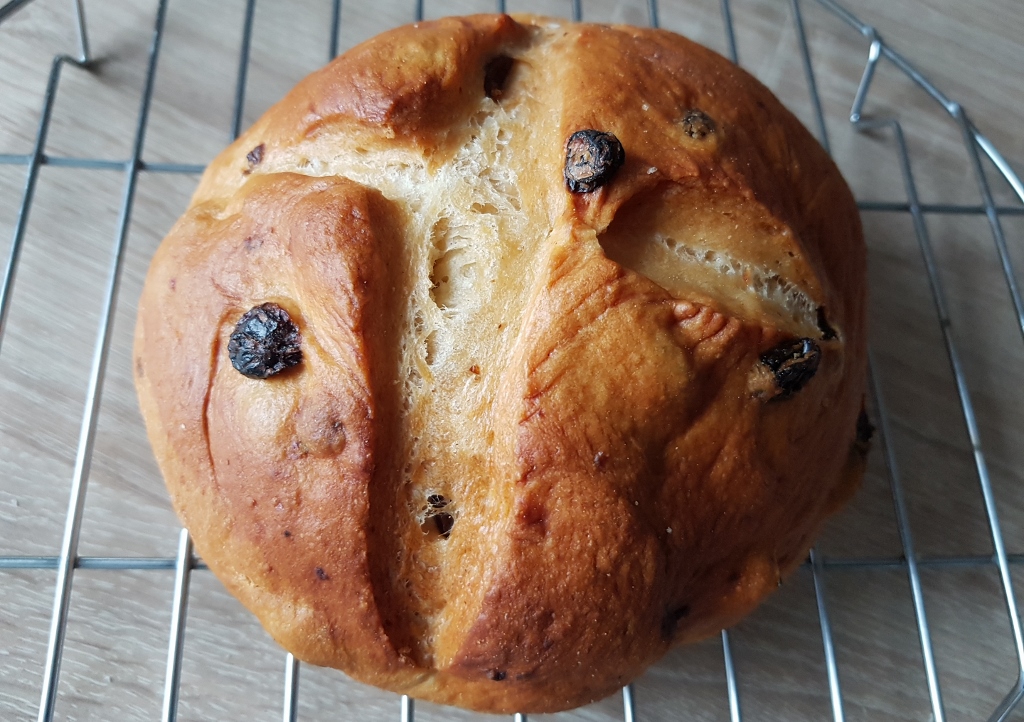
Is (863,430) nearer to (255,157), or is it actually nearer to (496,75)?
(496,75)

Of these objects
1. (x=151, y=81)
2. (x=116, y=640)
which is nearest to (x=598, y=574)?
(x=116, y=640)

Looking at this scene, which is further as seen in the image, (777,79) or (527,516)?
(777,79)

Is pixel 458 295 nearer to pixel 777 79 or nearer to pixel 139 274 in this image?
pixel 139 274

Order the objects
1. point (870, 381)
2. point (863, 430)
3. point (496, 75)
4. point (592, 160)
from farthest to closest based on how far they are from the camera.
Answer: point (870, 381) → point (863, 430) → point (496, 75) → point (592, 160)

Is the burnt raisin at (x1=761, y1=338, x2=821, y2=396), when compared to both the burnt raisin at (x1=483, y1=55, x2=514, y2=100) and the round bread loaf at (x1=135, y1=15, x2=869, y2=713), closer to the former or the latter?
the round bread loaf at (x1=135, y1=15, x2=869, y2=713)

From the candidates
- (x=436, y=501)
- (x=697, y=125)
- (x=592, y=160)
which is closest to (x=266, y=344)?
(x=436, y=501)

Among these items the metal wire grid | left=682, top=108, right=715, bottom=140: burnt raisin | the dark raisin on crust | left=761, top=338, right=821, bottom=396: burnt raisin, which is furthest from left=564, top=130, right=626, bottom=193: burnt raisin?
the metal wire grid
